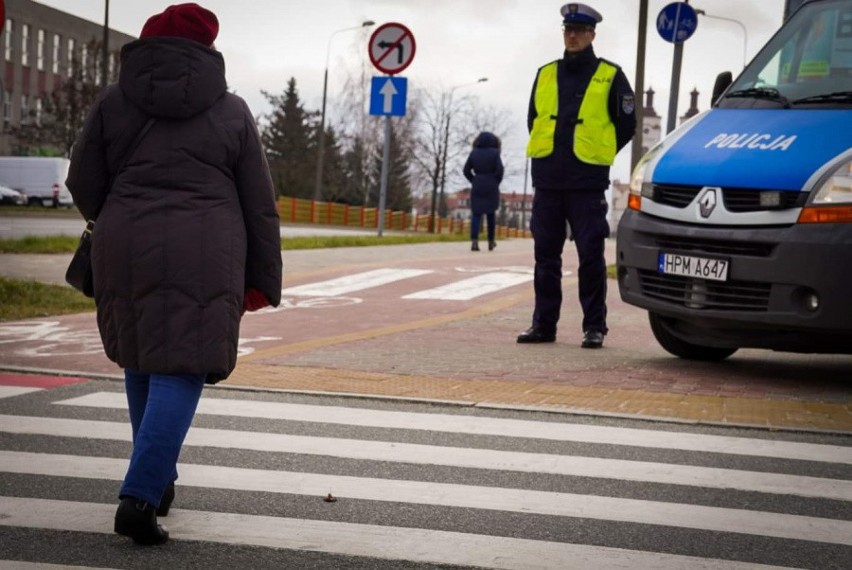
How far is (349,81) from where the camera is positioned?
267 ft

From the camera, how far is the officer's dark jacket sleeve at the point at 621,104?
9.74m

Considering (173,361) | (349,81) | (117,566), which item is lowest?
(117,566)

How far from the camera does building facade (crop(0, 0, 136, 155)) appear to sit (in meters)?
79.6

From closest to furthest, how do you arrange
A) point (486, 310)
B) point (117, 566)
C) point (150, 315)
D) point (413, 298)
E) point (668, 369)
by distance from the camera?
point (117, 566)
point (150, 315)
point (668, 369)
point (486, 310)
point (413, 298)

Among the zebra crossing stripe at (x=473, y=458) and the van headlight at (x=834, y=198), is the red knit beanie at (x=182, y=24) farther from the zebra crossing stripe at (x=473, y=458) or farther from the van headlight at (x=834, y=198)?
the van headlight at (x=834, y=198)

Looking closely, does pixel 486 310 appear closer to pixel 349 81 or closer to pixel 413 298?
pixel 413 298

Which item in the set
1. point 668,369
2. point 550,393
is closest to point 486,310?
point 668,369

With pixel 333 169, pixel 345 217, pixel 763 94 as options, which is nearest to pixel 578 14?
pixel 763 94

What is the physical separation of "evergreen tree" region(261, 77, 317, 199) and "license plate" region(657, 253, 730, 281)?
82.2 m

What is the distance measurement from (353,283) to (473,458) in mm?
8660

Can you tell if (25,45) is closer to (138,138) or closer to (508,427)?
(508,427)

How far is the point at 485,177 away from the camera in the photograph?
79.4ft

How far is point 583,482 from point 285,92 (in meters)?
97.6

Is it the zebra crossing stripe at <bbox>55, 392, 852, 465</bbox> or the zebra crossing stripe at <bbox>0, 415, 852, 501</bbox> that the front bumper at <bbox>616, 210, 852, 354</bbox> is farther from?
the zebra crossing stripe at <bbox>0, 415, 852, 501</bbox>
